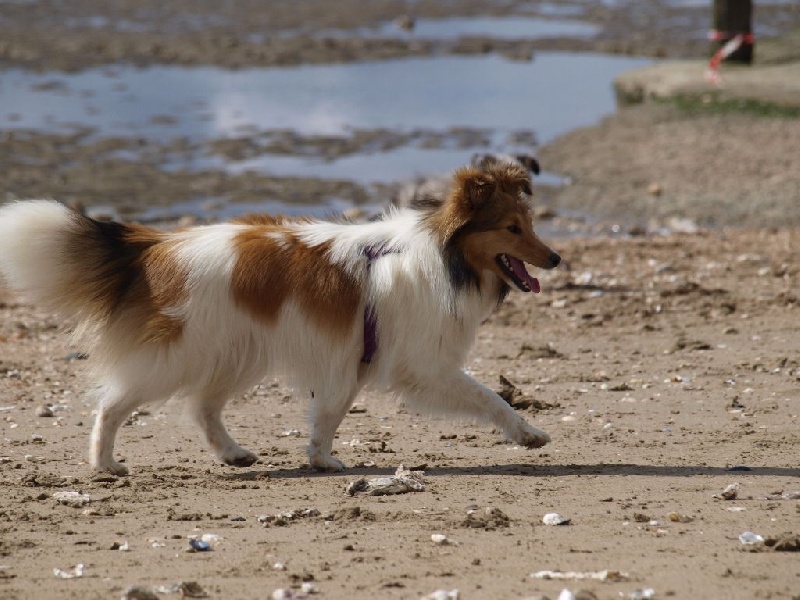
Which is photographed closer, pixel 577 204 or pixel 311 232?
pixel 311 232

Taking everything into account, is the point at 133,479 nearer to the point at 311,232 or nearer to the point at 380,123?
the point at 311,232

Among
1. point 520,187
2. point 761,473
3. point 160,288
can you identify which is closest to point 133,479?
point 160,288

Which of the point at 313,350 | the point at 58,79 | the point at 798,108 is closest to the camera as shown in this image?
the point at 313,350

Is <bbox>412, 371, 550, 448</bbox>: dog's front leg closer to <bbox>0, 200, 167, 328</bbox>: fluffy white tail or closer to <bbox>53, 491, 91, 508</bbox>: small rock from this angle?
<bbox>0, 200, 167, 328</bbox>: fluffy white tail

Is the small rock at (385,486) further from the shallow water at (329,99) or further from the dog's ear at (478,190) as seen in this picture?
the shallow water at (329,99)

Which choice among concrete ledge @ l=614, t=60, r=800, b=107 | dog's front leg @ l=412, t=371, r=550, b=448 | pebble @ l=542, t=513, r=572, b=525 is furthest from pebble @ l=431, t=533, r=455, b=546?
concrete ledge @ l=614, t=60, r=800, b=107

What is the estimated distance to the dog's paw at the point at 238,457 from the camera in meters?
6.75

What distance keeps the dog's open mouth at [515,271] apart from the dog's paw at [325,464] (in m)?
1.27

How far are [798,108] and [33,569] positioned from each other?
14.1 meters

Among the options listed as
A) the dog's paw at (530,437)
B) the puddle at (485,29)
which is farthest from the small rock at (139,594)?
the puddle at (485,29)

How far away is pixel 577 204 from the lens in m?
14.8

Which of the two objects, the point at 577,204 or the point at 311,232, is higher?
the point at 311,232

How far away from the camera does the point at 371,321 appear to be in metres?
6.57

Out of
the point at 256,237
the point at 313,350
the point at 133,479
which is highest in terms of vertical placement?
the point at 256,237
